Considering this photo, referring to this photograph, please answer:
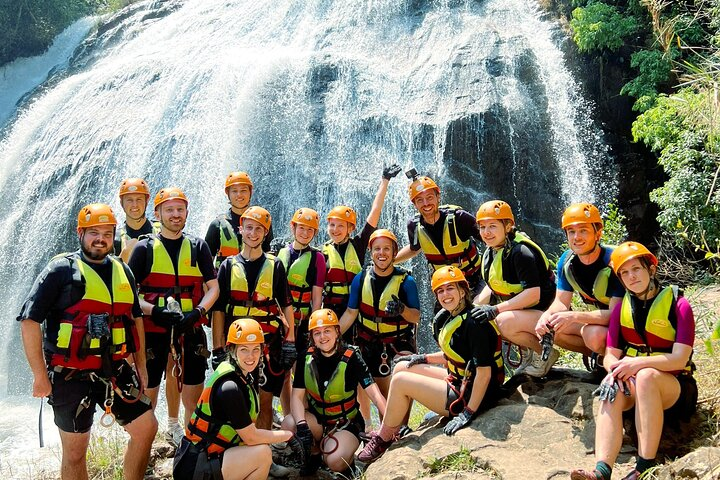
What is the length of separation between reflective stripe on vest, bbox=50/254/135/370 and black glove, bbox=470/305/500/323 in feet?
8.74

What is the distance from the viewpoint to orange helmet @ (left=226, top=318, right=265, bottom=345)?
4.72m

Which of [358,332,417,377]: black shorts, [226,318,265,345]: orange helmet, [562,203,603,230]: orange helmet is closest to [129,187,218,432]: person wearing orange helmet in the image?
[226,318,265,345]: orange helmet

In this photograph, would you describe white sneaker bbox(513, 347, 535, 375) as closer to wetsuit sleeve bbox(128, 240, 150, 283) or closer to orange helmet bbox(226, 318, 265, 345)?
orange helmet bbox(226, 318, 265, 345)

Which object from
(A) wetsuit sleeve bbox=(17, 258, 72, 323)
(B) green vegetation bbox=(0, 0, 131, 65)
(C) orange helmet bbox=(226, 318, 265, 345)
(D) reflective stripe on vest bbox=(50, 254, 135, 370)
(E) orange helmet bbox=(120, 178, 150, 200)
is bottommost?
(C) orange helmet bbox=(226, 318, 265, 345)

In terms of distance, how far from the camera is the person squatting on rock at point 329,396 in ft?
17.6

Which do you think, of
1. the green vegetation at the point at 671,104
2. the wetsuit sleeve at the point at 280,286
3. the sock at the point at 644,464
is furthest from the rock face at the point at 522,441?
the green vegetation at the point at 671,104

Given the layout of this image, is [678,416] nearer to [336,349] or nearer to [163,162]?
[336,349]

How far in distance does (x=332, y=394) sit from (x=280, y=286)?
1.06 meters

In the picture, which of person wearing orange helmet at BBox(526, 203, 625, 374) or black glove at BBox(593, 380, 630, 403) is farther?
person wearing orange helmet at BBox(526, 203, 625, 374)

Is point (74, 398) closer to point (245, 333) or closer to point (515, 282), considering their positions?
point (245, 333)

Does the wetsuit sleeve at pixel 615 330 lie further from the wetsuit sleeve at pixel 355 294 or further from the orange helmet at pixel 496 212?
the wetsuit sleeve at pixel 355 294

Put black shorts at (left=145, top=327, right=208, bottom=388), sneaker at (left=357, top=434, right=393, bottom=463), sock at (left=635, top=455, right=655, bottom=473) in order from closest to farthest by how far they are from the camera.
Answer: sock at (left=635, top=455, right=655, bottom=473)
sneaker at (left=357, top=434, right=393, bottom=463)
black shorts at (left=145, top=327, right=208, bottom=388)

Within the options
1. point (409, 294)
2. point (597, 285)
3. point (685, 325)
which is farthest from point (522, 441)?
point (409, 294)

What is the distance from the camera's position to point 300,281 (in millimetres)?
6188
